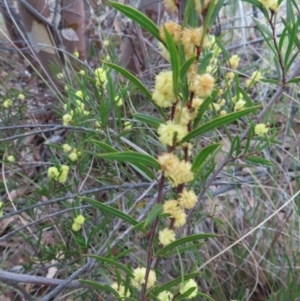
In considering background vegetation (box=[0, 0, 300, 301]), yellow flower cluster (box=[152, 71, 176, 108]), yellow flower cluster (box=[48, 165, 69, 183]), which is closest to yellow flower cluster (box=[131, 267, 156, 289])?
background vegetation (box=[0, 0, 300, 301])

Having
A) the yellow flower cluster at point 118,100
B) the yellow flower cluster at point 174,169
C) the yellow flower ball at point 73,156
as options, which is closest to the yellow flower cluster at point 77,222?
the yellow flower ball at point 73,156

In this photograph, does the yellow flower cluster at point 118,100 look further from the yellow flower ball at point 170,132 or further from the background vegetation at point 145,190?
the yellow flower ball at point 170,132

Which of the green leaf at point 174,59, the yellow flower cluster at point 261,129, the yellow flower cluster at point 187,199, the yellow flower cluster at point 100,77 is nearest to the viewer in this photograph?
the green leaf at point 174,59

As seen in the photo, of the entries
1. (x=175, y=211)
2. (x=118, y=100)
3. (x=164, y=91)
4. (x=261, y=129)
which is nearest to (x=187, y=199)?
(x=175, y=211)

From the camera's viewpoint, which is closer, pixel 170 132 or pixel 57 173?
pixel 170 132

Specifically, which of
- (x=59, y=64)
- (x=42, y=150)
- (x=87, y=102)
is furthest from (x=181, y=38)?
(x=59, y=64)

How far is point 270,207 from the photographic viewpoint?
1.24 metres

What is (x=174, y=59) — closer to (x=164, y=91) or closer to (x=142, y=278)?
(x=164, y=91)

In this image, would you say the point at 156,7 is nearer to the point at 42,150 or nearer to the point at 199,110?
the point at 42,150

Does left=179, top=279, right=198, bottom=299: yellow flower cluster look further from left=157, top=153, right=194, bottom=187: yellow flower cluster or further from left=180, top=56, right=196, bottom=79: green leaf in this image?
left=180, top=56, right=196, bottom=79: green leaf

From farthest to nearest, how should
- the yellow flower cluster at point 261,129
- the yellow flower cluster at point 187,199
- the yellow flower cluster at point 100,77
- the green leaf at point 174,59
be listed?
1. the yellow flower cluster at point 100,77
2. the yellow flower cluster at point 261,129
3. the yellow flower cluster at point 187,199
4. the green leaf at point 174,59

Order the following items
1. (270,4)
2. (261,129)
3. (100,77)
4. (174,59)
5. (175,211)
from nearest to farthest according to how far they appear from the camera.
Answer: (174,59) < (175,211) < (270,4) < (261,129) < (100,77)

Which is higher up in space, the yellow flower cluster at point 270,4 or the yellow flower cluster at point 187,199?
the yellow flower cluster at point 270,4

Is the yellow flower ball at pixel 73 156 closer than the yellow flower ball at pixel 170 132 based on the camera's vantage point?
No
